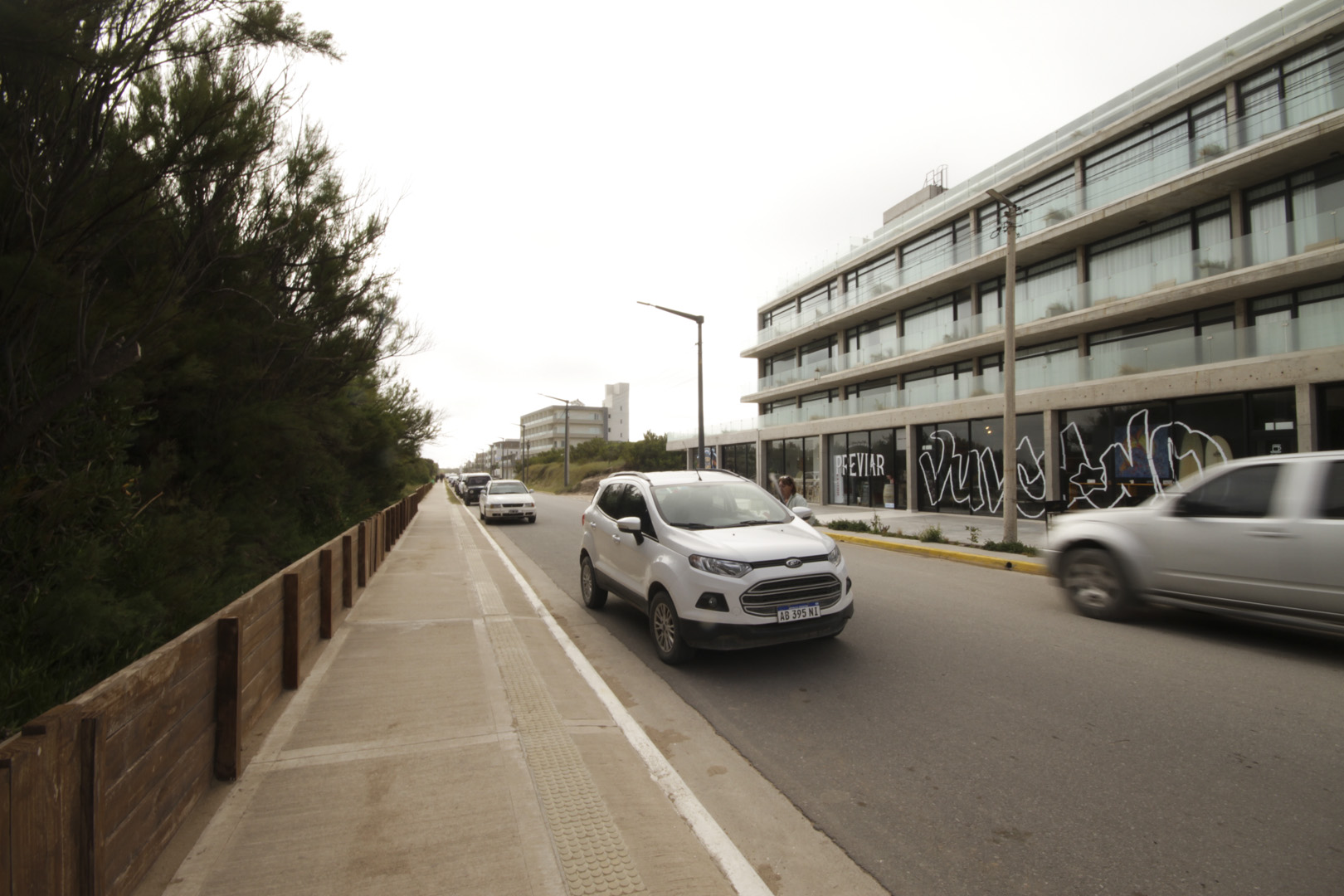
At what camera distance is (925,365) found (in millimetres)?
28047

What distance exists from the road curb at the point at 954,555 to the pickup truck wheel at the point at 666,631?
18.2 ft

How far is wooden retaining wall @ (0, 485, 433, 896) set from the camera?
6.50ft

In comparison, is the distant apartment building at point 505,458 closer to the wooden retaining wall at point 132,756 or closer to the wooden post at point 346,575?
the wooden post at point 346,575

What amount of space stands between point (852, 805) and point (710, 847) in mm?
846

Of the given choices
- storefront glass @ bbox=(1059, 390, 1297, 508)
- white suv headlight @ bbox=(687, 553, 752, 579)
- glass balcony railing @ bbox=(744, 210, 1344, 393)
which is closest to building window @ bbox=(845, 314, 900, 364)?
glass balcony railing @ bbox=(744, 210, 1344, 393)

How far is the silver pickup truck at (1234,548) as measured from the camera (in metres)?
5.60

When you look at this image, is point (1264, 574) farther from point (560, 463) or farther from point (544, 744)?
point (560, 463)

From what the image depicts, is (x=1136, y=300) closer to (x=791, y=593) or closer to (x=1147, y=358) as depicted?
(x=1147, y=358)

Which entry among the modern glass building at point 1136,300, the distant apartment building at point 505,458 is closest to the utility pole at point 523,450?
the distant apartment building at point 505,458

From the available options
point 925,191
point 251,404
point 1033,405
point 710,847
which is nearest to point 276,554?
Answer: point 251,404

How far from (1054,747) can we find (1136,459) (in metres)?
17.8

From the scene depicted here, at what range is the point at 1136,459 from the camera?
18453 millimetres

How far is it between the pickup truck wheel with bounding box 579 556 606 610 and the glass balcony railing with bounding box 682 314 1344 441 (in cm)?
1706

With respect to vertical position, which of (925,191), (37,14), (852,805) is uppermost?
(925,191)
